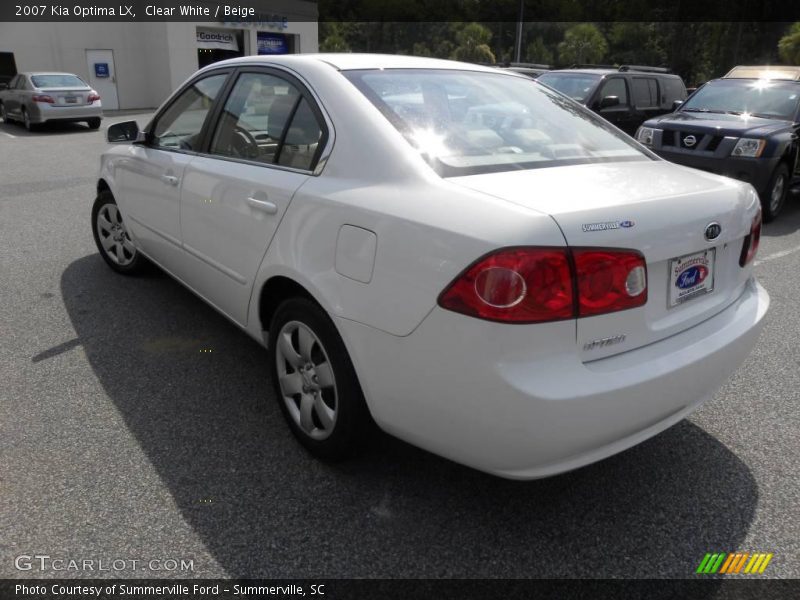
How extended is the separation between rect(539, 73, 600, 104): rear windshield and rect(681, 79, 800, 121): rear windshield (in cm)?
190

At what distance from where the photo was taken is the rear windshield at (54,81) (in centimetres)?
1684

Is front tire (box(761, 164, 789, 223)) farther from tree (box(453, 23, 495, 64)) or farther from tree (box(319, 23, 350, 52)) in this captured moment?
tree (box(319, 23, 350, 52))

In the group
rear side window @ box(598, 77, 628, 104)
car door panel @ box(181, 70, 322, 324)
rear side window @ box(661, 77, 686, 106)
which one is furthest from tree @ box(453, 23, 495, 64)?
car door panel @ box(181, 70, 322, 324)

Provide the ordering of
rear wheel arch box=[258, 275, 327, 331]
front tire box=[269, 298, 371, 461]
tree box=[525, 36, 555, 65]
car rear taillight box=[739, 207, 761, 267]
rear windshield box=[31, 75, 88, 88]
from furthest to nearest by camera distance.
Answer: tree box=[525, 36, 555, 65], rear windshield box=[31, 75, 88, 88], rear wheel arch box=[258, 275, 327, 331], car rear taillight box=[739, 207, 761, 267], front tire box=[269, 298, 371, 461]

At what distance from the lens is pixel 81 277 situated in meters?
5.00

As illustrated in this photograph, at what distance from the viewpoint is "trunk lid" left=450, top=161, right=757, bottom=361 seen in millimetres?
1966

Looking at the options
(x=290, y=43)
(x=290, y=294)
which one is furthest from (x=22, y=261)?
(x=290, y=43)

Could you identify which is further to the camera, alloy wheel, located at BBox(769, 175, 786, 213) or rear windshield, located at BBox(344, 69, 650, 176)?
alloy wheel, located at BBox(769, 175, 786, 213)

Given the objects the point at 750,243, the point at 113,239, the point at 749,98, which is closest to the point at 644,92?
the point at 749,98

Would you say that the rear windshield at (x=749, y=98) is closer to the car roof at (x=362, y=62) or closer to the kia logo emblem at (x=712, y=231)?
the car roof at (x=362, y=62)

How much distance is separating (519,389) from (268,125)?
6.12ft

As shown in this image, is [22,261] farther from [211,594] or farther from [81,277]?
[211,594]

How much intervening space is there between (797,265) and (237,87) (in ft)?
17.2

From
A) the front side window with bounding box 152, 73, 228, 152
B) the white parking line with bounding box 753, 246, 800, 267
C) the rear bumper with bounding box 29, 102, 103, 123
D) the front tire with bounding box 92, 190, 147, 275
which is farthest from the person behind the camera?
the rear bumper with bounding box 29, 102, 103, 123
